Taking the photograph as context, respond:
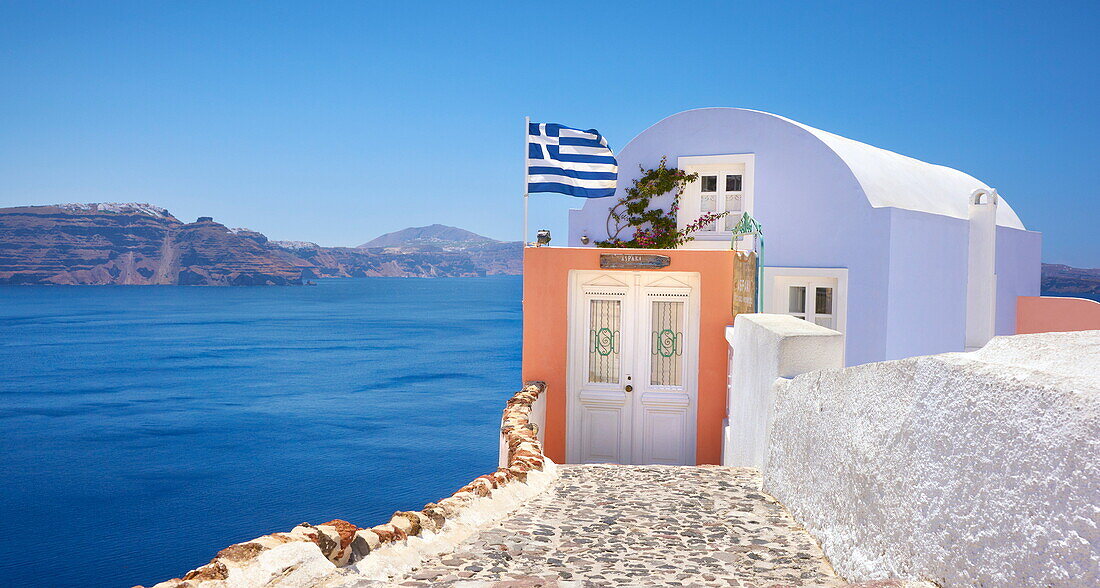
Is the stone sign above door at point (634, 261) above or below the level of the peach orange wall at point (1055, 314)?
above

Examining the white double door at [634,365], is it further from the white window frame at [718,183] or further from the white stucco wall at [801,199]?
the white stucco wall at [801,199]

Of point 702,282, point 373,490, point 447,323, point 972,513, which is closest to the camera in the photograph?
point 972,513

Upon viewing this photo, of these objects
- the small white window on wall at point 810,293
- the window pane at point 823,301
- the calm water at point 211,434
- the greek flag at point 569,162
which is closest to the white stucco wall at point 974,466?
the greek flag at point 569,162

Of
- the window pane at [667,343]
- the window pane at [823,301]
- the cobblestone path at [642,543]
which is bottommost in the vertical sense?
the cobblestone path at [642,543]

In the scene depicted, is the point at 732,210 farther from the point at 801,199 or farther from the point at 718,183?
the point at 801,199

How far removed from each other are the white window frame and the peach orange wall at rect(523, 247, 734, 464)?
303 cm

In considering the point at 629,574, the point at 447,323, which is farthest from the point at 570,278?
the point at 447,323

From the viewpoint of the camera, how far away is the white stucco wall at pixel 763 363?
4.72 m

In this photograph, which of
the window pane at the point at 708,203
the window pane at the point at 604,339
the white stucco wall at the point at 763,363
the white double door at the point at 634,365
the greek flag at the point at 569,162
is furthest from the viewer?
the window pane at the point at 708,203

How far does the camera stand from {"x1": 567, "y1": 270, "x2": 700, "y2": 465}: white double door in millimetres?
9336

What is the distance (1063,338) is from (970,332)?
10632 mm

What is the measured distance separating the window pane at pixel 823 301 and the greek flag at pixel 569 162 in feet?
13.5

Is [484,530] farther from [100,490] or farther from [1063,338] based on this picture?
[100,490]

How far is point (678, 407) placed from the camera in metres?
9.41
